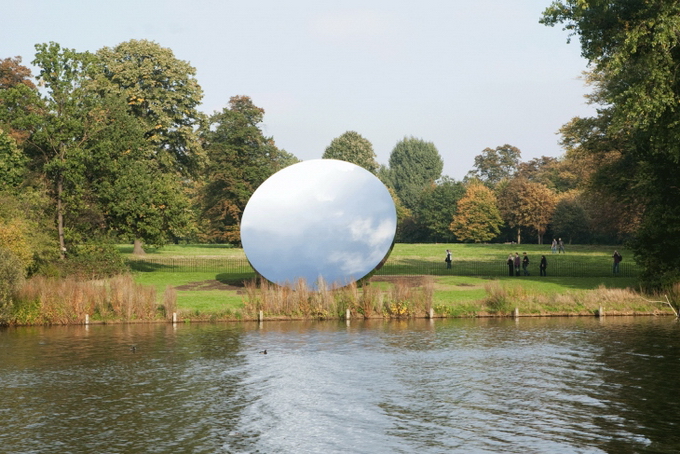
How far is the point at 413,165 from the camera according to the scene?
5433 inches

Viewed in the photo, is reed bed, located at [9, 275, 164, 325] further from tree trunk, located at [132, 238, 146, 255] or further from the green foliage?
tree trunk, located at [132, 238, 146, 255]

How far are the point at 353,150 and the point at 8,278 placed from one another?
262 feet

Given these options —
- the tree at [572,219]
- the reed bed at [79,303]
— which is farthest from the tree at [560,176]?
the reed bed at [79,303]

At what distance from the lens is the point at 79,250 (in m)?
45.0

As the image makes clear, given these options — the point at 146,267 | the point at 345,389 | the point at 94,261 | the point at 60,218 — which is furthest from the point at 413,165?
the point at 345,389

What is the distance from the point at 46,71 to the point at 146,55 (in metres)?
20.2

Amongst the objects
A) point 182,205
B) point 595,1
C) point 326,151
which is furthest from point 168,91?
point 326,151

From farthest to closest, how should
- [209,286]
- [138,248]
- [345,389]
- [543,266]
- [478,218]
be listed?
1. [478,218]
2. [138,248]
3. [543,266]
4. [209,286]
5. [345,389]

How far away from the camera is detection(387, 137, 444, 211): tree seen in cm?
13512

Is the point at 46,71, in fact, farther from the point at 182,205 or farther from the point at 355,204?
the point at 355,204

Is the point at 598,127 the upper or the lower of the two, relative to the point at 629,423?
upper

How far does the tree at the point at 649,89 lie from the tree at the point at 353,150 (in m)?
69.6

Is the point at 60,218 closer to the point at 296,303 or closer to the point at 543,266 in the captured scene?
the point at 296,303

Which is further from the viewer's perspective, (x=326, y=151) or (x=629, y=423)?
(x=326, y=151)
